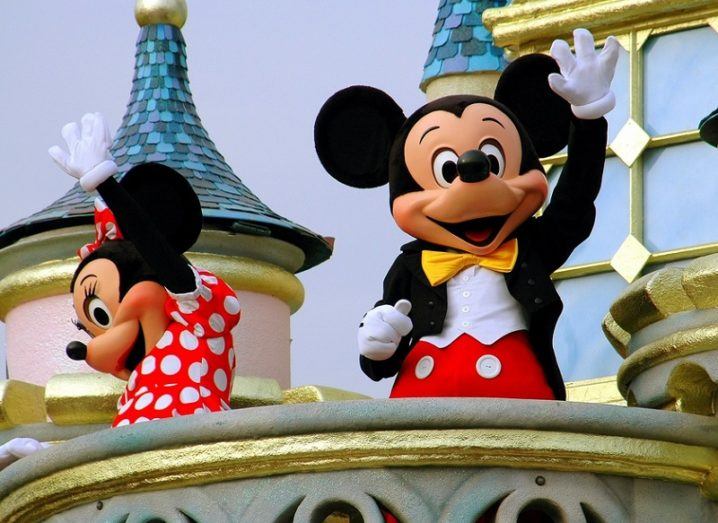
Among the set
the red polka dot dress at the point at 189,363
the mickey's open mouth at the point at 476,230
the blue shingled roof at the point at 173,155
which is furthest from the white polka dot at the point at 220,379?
the blue shingled roof at the point at 173,155

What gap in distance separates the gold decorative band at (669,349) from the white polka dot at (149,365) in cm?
128

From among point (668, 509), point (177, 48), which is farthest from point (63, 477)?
point (177, 48)

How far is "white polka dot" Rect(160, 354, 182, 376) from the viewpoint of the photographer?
6.77 meters

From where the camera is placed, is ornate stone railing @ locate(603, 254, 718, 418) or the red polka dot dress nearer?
ornate stone railing @ locate(603, 254, 718, 418)

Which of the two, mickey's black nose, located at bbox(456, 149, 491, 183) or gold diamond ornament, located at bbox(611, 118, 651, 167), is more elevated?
gold diamond ornament, located at bbox(611, 118, 651, 167)

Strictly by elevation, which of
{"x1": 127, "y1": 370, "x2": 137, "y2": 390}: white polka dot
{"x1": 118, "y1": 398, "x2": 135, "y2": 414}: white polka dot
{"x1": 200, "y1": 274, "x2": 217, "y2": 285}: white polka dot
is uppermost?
{"x1": 200, "y1": 274, "x2": 217, "y2": 285}: white polka dot

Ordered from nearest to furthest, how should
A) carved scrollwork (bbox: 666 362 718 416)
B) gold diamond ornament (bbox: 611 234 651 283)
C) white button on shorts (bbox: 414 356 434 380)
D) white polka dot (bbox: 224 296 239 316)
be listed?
carved scrollwork (bbox: 666 362 718 416) → white button on shorts (bbox: 414 356 434 380) → white polka dot (bbox: 224 296 239 316) → gold diamond ornament (bbox: 611 234 651 283)

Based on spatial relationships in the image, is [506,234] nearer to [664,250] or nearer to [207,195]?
[664,250]

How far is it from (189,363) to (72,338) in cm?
203

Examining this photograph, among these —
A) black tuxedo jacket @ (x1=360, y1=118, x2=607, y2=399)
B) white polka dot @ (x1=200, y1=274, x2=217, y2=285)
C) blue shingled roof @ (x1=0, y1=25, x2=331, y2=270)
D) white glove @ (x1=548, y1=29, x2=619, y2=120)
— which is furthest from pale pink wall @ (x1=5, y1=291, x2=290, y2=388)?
white glove @ (x1=548, y1=29, x2=619, y2=120)

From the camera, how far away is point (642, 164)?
839 centimetres

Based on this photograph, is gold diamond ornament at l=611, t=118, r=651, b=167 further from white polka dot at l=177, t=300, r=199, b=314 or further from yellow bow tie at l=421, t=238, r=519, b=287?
white polka dot at l=177, t=300, r=199, b=314

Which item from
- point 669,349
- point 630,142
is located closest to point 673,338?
point 669,349

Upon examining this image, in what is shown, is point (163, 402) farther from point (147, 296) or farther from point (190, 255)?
point (190, 255)
